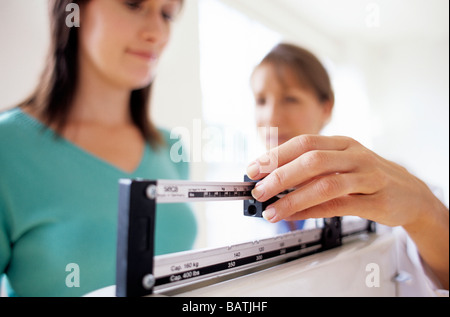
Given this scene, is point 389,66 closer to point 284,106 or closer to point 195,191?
point 284,106

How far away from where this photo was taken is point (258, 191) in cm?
44

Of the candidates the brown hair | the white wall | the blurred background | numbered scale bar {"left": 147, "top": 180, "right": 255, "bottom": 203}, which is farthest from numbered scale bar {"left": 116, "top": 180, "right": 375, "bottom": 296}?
the white wall

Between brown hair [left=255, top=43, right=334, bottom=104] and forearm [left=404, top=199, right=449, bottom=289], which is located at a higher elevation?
brown hair [left=255, top=43, right=334, bottom=104]

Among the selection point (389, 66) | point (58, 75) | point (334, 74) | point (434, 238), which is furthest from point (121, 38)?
point (389, 66)

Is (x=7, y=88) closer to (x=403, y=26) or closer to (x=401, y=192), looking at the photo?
(x=401, y=192)

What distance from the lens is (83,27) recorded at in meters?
0.76

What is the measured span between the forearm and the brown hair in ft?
1.86

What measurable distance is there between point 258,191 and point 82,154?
0.55 m

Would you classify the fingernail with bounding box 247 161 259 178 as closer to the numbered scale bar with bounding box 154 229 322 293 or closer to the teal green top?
the numbered scale bar with bounding box 154 229 322 293

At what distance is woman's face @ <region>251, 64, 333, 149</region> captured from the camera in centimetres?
92

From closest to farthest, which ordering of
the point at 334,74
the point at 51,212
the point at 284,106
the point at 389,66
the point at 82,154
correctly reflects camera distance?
1. the point at 51,212
2. the point at 82,154
3. the point at 284,106
4. the point at 389,66
5. the point at 334,74

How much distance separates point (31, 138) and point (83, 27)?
1.09ft

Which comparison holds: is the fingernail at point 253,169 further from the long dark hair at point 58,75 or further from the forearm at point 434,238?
the long dark hair at point 58,75
